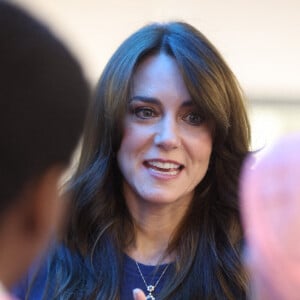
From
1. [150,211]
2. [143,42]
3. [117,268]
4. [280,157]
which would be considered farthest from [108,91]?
[280,157]

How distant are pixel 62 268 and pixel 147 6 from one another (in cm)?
364

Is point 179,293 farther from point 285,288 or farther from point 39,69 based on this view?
point 39,69

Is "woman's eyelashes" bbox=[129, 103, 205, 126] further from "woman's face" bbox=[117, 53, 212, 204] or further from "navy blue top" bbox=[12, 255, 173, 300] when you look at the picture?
"navy blue top" bbox=[12, 255, 173, 300]

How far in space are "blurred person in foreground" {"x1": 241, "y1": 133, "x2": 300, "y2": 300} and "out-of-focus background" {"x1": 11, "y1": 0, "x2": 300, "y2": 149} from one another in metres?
4.21

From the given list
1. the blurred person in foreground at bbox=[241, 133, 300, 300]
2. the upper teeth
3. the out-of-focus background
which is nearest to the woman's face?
the upper teeth

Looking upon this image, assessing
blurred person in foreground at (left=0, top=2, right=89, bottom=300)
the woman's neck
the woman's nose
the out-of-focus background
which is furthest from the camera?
the out-of-focus background

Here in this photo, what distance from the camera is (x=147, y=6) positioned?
514 centimetres

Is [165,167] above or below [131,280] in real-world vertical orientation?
above

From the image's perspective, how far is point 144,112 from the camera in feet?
5.85

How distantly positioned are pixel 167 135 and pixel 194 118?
0.11 meters

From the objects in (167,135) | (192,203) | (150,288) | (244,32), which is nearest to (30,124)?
(167,135)

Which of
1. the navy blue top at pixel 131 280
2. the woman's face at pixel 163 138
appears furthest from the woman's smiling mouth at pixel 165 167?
the navy blue top at pixel 131 280

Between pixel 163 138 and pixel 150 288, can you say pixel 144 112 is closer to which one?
pixel 163 138

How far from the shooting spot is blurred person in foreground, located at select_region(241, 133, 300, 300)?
761 millimetres
